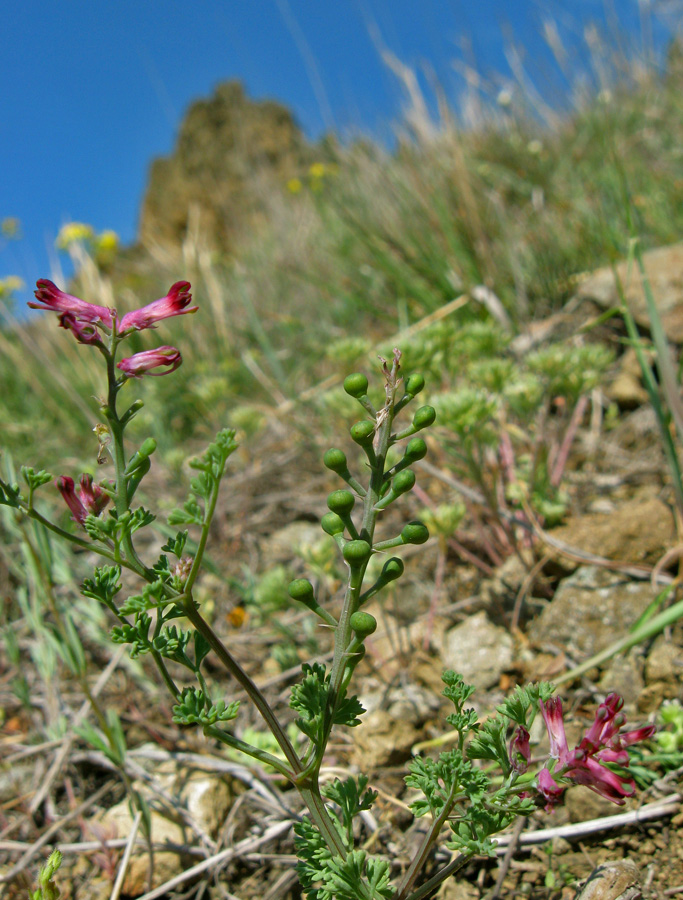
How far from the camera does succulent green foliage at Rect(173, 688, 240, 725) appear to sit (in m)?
0.73

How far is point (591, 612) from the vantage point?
165cm

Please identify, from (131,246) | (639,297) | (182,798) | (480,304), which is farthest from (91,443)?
(131,246)

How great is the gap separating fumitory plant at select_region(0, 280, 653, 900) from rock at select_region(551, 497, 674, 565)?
101 centimetres

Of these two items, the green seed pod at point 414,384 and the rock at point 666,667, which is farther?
the rock at point 666,667

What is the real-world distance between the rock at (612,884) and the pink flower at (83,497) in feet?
3.20

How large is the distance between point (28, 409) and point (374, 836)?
15.1 feet

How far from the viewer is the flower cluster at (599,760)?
29.8 inches

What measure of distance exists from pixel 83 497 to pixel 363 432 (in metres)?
0.39

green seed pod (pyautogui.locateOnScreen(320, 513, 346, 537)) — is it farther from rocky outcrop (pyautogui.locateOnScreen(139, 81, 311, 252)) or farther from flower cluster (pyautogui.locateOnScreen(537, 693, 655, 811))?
rocky outcrop (pyautogui.locateOnScreen(139, 81, 311, 252))

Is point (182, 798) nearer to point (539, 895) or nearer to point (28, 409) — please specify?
point (539, 895)

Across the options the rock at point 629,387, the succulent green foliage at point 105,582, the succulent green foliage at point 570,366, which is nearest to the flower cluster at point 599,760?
the succulent green foliage at point 105,582

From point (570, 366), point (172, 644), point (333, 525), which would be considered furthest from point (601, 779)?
point (570, 366)

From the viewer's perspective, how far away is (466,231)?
12.5ft

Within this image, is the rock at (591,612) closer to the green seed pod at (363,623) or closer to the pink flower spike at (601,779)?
the pink flower spike at (601,779)
